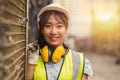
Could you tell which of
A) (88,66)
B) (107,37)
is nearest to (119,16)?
(107,37)

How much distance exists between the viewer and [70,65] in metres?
2.89

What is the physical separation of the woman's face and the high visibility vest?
20cm

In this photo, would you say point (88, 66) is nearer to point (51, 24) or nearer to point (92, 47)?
point (51, 24)

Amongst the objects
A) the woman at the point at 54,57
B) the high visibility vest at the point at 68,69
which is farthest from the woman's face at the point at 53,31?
the high visibility vest at the point at 68,69

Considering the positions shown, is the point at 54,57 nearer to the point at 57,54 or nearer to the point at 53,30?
the point at 57,54

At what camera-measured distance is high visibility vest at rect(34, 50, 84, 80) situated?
2.80 m

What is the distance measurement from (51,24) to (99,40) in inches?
835

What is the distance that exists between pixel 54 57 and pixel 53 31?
243mm

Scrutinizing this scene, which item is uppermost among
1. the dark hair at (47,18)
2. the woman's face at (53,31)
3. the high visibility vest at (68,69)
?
the dark hair at (47,18)

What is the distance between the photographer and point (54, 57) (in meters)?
2.83

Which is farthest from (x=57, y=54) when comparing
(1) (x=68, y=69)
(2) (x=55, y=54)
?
(1) (x=68, y=69)

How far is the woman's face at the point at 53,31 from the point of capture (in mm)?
2823

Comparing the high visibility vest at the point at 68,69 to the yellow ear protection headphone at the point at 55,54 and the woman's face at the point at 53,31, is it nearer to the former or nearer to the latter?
the yellow ear protection headphone at the point at 55,54

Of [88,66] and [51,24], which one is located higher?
[51,24]
